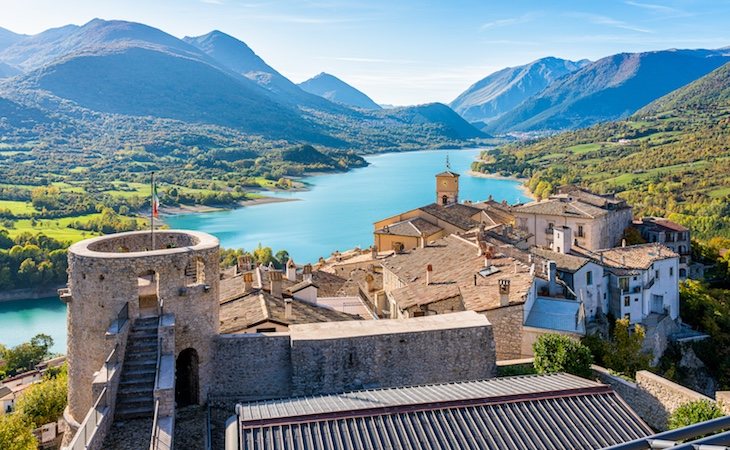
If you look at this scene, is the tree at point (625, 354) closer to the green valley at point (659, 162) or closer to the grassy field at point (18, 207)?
the green valley at point (659, 162)

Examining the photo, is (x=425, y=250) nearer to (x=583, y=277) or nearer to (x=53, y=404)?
(x=583, y=277)

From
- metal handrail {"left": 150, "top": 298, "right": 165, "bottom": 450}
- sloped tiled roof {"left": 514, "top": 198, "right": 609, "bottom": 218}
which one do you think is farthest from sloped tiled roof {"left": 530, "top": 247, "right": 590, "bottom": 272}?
metal handrail {"left": 150, "top": 298, "right": 165, "bottom": 450}

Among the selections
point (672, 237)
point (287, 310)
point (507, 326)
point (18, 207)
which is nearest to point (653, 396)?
point (507, 326)

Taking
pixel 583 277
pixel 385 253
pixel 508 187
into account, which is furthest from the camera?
pixel 508 187

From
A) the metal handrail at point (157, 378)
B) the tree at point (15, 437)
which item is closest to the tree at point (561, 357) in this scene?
the metal handrail at point (157, 378)

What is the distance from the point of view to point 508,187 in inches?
5246

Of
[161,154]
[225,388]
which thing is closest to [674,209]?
[225,388]

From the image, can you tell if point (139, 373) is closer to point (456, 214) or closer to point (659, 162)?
point (456, 214)

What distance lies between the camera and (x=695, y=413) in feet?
39.9

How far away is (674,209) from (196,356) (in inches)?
3286

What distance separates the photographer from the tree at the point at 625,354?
722 inches

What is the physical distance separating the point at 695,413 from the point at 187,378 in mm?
10172

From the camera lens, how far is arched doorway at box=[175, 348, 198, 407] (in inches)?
514

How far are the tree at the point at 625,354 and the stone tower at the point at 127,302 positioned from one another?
1123cm
